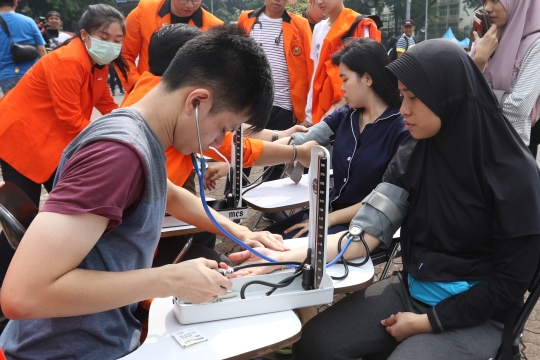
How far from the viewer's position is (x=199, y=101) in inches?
50.0

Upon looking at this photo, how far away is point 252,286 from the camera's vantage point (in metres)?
1.51

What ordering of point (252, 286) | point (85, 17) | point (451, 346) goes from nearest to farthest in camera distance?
point (252, 286) < point (451, 346) < point (85, 17)

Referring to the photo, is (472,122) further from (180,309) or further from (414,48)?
(180,309)

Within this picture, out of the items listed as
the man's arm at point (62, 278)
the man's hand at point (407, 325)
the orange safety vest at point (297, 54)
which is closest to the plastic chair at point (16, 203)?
the man's arm at point (62, 278)

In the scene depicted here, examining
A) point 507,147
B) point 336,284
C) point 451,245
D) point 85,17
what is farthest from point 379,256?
point 85,17

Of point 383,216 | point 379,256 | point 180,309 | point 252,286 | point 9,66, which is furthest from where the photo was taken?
point 9,66

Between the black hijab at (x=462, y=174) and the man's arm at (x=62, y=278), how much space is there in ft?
3.45

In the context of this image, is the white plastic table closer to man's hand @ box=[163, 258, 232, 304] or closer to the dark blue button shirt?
man's hand @ box=[163, 258, 232, 304]

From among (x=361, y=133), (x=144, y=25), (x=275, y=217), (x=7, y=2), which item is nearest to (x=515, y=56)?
(x=361, y=133)

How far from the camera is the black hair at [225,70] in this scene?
4.20ft

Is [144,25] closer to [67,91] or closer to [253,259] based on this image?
[67,91]

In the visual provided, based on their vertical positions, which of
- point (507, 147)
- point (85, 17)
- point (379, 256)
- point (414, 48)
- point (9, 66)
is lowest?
point (9, 66)

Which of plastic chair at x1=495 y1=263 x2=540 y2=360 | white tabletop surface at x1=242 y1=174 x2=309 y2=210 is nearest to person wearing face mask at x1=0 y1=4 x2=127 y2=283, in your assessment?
white tabletop surface at x1=242 y1=174 x2=309 y2=210

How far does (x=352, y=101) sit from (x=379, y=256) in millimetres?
986
